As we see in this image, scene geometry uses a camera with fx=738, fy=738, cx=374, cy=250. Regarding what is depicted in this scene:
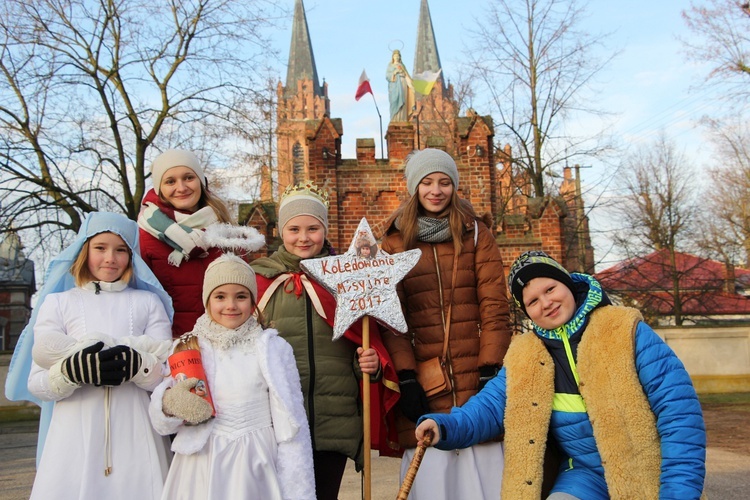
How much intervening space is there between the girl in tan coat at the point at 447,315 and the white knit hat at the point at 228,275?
2.67 feet

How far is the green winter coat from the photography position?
11.7 feet

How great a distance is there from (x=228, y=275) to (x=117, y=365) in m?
0.62

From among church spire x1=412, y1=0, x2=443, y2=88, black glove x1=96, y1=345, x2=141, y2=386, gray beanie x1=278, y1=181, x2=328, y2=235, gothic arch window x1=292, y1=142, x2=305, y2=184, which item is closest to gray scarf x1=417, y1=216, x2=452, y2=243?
gray beanie x1=278, y1=181, x2=328, y2=235

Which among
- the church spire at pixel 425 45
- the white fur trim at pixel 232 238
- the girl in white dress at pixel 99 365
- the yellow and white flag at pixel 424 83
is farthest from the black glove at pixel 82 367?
the church spire at pixel 425 45

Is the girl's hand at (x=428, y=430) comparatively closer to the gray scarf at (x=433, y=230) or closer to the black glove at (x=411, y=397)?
the black glove at (x=411, y=397)

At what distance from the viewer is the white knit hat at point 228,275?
3.39 metres

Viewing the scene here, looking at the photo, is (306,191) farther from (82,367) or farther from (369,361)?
(82,367)

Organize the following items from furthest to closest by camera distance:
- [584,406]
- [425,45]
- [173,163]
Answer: [425,45] → [173,163] → [584,406]

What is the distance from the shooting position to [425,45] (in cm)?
7131

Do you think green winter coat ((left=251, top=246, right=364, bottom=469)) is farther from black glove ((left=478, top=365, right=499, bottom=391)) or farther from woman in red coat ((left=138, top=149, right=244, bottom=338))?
black glove ((left=478, top=365, right=499, bottom=391))

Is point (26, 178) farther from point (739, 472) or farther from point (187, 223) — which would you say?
point (739, 472)

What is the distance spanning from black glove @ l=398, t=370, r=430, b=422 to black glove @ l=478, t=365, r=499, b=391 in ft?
0.97

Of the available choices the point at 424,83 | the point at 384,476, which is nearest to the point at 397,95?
the point at 424,83

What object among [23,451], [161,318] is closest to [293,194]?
[161,318]
